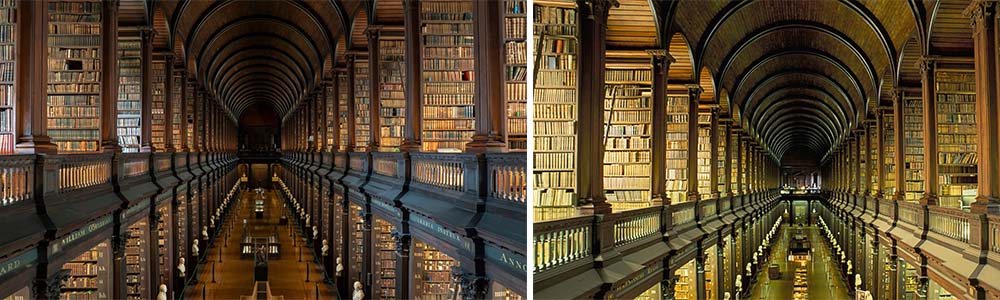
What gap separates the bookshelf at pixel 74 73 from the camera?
1069cm

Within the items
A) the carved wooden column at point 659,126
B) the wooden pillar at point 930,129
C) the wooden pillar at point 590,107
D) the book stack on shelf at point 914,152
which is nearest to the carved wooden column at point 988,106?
the wooden pillar at point 930,129

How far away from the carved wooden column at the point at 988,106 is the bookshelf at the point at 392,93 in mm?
7616

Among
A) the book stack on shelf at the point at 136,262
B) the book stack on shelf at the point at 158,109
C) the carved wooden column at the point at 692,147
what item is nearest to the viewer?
the book stack on shelf at the point at 136,262

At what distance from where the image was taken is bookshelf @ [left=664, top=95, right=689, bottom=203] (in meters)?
13.2

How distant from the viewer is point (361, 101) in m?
17.0

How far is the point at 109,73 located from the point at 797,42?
13259 mm

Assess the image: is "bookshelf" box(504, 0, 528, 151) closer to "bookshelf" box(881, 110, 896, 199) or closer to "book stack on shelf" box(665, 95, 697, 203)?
"book stack on shelf" box(665, 95, 697, 203)

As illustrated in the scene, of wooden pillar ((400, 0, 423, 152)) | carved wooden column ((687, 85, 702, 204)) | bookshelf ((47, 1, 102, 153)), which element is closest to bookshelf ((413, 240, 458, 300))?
wooden pillar ((400, 0, 423, 152))

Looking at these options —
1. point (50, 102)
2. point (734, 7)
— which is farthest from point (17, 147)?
point (734, 7)

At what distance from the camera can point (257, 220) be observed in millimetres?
26891

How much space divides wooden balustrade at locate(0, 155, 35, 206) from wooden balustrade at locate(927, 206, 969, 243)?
8.53m

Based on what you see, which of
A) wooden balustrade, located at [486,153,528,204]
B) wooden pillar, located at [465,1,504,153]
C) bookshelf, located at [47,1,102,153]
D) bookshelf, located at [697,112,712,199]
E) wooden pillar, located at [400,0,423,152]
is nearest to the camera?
wooden balustrade, located at [486,153,528,204]

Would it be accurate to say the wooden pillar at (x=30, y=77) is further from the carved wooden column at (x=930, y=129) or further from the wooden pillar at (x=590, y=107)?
the carved wooden column at (x=930, y=129)

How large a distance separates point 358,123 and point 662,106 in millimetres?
8583
